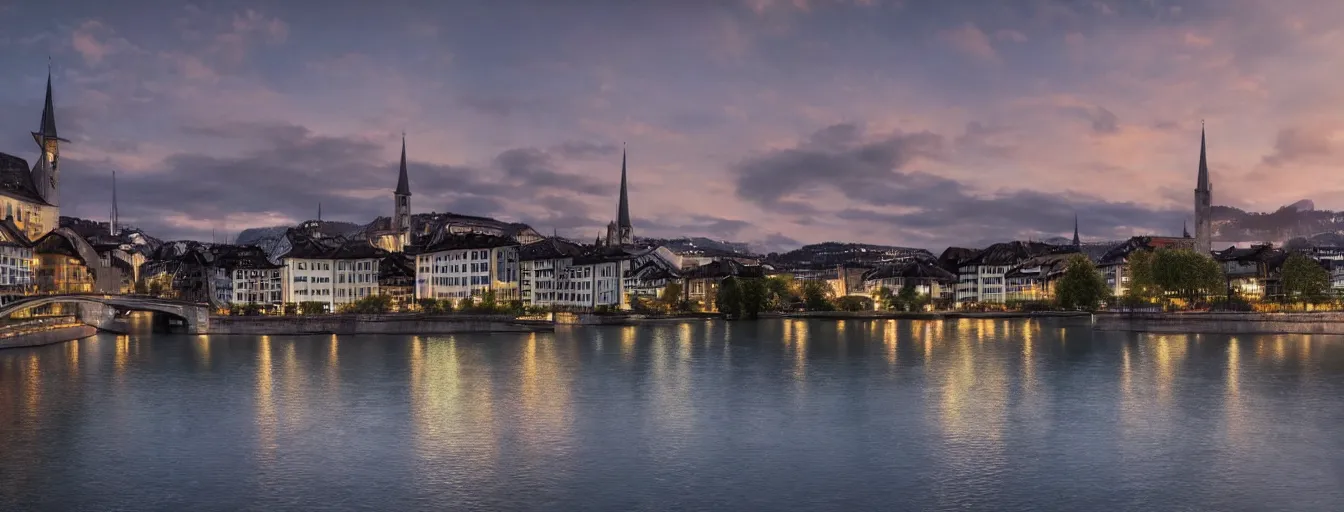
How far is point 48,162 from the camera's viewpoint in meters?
100

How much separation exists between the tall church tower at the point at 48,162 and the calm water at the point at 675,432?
185ft

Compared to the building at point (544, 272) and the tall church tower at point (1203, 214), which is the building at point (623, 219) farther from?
the tall church tower at point (1203, 214)

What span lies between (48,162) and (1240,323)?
99042mm

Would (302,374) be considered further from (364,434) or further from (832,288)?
(832,288)

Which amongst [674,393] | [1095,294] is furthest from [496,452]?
[1095,294]

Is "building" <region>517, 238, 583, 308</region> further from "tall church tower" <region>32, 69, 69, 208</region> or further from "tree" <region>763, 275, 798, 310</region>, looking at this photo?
"tall church tower" <region>32, 69, 69, 208</region>

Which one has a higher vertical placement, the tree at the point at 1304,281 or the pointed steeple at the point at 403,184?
the pointed steeple at the point at 403,184

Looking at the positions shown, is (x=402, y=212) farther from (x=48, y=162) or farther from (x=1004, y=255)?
(x=1004, y=255)

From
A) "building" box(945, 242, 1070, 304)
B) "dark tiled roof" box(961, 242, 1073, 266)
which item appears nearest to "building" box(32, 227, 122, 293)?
"building" box(945, 242, 1070, 304)

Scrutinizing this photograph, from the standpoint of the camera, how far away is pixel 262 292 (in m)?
103

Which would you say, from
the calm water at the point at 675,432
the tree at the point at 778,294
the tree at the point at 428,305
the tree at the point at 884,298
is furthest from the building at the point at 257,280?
the tree at the point at 884,298

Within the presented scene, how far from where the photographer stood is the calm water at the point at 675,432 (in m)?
20.3

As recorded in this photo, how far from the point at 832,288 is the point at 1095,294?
201ft

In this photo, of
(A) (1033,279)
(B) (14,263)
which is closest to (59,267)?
(B) (14,263)
